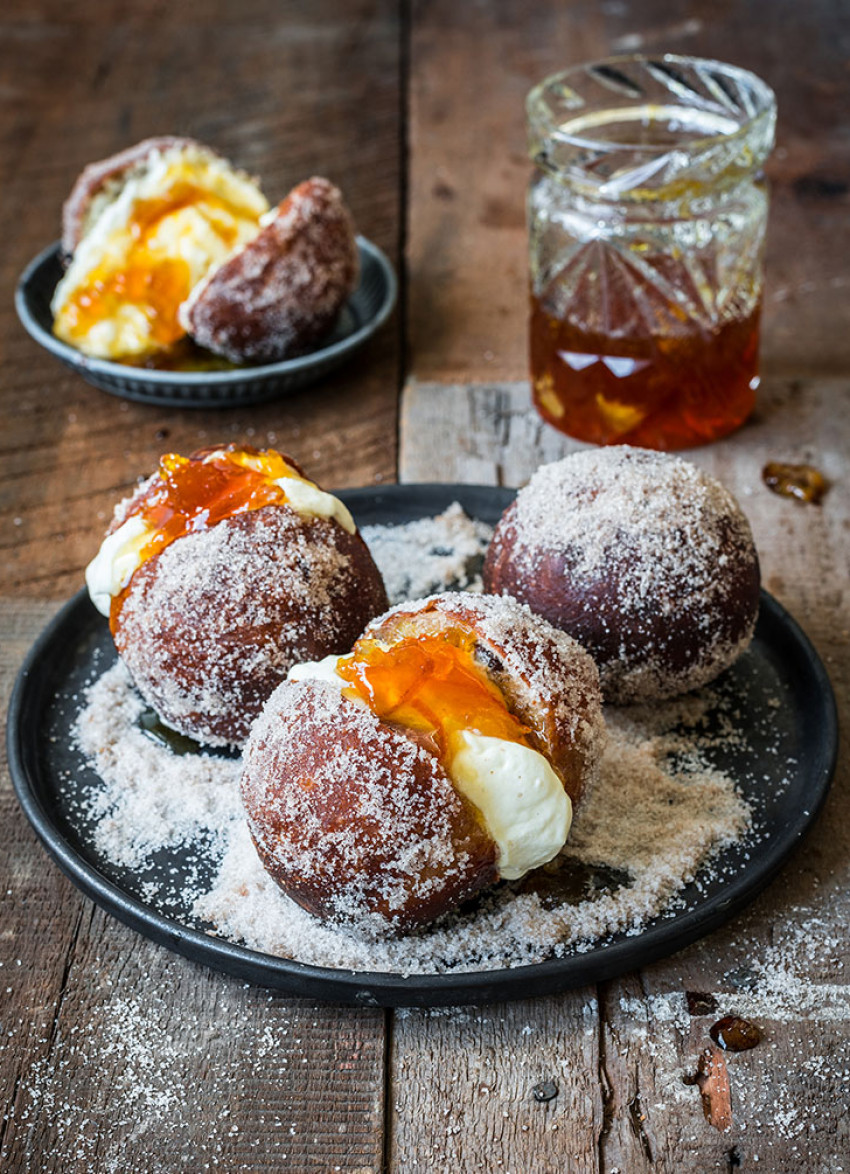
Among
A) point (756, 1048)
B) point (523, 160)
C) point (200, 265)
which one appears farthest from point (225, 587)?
point (523, 160)

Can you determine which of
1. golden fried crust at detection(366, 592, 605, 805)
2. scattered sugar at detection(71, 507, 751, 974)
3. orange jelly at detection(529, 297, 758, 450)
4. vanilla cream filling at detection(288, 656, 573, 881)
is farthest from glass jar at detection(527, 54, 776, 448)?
vanilla cream filling at detection(288, 656, 573, 881)

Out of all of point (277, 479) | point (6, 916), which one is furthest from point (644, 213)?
point (6, 916)

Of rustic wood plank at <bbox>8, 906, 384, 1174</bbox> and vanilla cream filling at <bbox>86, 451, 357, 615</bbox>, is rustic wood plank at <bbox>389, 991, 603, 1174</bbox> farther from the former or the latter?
vanilla cream filling at <bbox>86, 451, 357, 615</bbox>

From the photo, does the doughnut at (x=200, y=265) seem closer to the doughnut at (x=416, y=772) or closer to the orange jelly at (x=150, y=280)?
the orange jelly at (x=150, y=280)

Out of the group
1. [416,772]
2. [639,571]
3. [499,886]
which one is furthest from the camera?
[639,571]

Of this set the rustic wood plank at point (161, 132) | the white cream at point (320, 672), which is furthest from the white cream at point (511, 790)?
the rustic wood plank at point (161, 132)

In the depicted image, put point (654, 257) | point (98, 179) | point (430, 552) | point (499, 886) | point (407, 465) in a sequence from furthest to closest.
A: 1. point (98, 179)
2. point (407, 465)
3. point (654, 257)
4. point (430, 552)
5. point (499, 886)

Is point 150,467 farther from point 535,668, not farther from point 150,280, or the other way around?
point 535,668
